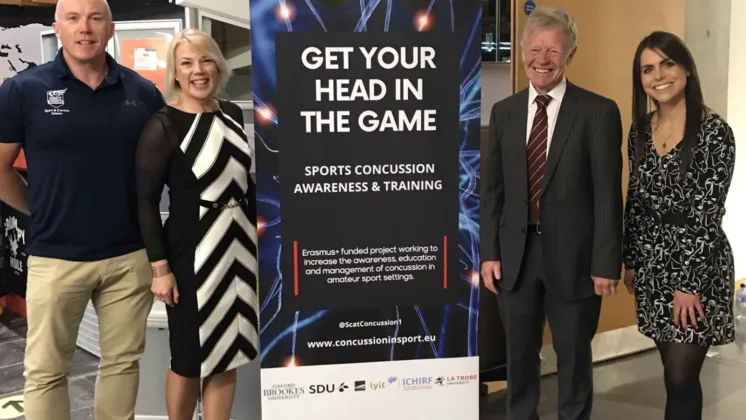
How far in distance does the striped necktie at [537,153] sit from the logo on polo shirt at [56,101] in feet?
4.52

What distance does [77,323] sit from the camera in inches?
84.2

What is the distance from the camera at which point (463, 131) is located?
82.0 inches

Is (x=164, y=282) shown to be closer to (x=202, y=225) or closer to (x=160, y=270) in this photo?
(x=160, y=270)

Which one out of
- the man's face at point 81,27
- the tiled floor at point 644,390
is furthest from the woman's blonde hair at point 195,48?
the tiled floor at point 644,390

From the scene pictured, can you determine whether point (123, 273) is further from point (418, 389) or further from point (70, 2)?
point (418, 389)

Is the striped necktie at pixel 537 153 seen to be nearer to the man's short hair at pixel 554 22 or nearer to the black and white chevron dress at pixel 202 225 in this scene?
the man's short hair at pixel 554 22

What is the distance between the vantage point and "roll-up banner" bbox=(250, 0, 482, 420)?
198 cm

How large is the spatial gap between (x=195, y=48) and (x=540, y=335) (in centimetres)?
138

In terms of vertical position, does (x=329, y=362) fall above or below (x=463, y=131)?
below

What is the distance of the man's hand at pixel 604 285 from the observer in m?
2.00

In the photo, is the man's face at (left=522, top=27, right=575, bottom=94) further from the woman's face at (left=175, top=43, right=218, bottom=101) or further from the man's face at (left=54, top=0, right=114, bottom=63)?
the man's face at (left=54, top=0, right=114, bottom=63)

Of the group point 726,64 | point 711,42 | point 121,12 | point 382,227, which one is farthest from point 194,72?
point 726,64

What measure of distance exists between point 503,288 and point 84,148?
1340 millimetres

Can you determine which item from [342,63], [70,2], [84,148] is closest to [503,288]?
[342,63]
